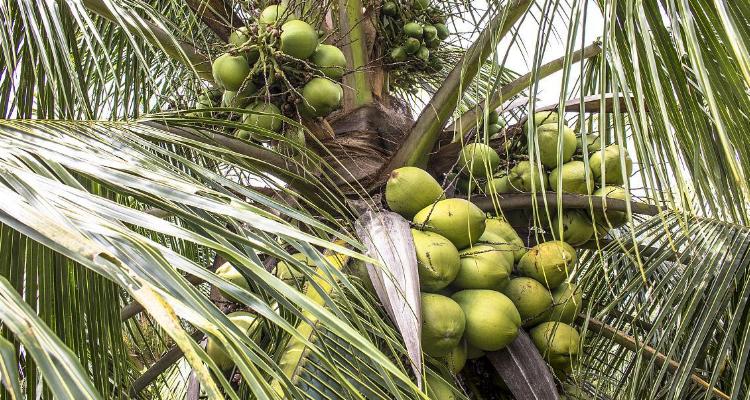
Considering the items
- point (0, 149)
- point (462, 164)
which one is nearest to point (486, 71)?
point (462, 164)

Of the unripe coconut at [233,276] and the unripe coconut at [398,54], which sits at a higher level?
the unripe coconut at [398,54]

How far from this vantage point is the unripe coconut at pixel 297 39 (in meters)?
1.53

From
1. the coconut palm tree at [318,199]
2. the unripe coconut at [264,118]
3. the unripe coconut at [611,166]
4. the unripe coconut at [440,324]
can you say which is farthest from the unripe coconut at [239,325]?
the unripe coconut at [611,166]

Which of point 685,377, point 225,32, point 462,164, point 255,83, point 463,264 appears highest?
point 225,32

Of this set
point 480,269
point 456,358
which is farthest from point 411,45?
point 456,358

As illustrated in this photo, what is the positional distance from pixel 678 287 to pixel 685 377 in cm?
19

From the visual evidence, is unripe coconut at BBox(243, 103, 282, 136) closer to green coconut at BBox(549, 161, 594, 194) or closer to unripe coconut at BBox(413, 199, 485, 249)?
unripe coconut at BBox(413, 199, 485, 249)

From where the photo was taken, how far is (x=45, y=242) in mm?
526

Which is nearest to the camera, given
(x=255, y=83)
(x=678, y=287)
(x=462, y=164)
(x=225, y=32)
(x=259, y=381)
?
(x=259, y=381)

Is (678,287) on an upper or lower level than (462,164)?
lower

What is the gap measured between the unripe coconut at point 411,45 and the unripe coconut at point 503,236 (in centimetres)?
57

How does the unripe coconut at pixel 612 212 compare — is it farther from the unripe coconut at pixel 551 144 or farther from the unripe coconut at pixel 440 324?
the unripe coconut at pixel 440 324

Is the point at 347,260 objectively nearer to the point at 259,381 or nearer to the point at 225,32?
the point at 225,32

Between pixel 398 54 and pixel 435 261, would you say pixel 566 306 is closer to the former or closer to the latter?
pixel 435 261
